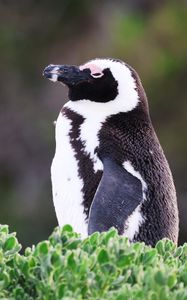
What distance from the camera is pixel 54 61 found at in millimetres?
15609

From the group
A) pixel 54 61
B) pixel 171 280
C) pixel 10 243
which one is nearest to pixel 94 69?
pixel 10 243

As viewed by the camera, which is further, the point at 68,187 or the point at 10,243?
the point at 68,187

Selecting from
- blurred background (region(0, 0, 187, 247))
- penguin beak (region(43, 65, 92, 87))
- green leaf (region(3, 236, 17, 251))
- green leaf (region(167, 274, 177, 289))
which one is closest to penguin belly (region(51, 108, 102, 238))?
penguin beak (region(43, 65, 92, 87))

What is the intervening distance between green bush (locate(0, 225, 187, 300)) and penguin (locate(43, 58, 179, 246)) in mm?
1145

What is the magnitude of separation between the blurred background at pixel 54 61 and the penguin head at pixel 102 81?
805 cm

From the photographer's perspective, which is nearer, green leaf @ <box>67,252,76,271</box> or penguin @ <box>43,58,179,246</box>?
green leaf @ <box>67,252,76,271</box>

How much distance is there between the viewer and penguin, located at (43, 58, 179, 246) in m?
4.75

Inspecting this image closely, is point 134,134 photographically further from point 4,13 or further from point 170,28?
point 4,13

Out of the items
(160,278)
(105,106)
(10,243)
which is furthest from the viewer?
(105,106)

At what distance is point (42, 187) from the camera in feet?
46.4

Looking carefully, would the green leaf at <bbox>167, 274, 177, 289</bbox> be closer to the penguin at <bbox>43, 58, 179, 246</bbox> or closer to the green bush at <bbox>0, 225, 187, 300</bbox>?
the green bush at <bbox>0, 225, 187, 300</bbox>

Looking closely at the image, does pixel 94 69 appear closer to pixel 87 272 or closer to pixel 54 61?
pixel 87 272

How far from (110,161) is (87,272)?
1.67 meters

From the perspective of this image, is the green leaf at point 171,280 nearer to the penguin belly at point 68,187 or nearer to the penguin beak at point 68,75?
the penguin belly at point 68,187
